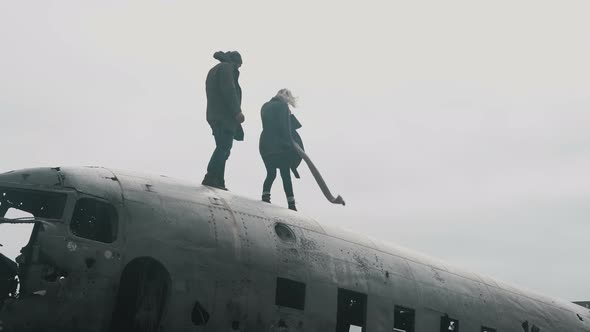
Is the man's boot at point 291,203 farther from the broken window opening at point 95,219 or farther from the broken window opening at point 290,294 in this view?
the broken window opening at point 95,219

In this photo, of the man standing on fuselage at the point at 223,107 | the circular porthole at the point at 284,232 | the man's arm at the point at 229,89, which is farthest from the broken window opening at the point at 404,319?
the man's arm at the point at 229,89

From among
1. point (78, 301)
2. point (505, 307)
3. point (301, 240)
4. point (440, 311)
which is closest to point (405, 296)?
point (440, 311)

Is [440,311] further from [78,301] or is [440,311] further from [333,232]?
[78,301]

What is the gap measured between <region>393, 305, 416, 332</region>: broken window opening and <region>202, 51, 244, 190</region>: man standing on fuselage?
13.4 feet

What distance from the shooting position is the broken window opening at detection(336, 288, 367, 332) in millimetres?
13289

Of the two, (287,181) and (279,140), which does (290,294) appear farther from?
(279,140)

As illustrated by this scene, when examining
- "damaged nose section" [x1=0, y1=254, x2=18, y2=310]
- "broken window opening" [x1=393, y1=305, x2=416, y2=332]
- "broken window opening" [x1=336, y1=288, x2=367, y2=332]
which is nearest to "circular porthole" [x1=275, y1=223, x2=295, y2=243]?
"broken window opening" [x1=336, y1=288, x2=367, y2=332]

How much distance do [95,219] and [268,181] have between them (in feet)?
17.7

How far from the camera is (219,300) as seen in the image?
1152cm

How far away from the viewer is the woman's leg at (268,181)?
51.3ft

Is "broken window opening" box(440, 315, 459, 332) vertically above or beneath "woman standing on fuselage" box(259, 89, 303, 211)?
beneath

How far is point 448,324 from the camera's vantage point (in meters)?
15.2

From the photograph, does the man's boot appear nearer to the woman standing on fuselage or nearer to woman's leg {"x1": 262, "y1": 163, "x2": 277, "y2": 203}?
the woman standing on fuselage

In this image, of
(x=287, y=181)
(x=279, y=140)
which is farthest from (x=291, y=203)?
(x=279, y=140)
